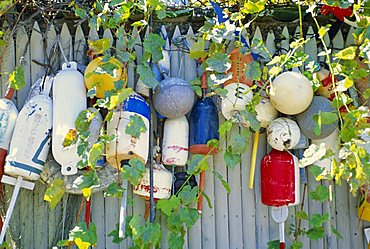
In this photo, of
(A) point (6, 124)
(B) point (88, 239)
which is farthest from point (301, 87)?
(A) point (6, 124)

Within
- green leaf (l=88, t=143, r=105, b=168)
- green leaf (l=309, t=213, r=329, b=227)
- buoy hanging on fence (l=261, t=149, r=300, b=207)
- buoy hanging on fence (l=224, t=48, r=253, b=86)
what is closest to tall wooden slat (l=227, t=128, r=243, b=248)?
buoy hanging on fence (l=261, t=149, r=300, b=207)

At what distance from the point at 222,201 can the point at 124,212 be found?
0.50 m

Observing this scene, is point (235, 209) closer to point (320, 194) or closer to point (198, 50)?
point (320, 194)

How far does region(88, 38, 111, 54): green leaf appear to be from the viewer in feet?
8.98

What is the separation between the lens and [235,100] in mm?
2811

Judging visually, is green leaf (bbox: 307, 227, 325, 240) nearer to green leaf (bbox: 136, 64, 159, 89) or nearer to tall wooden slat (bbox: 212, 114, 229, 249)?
tall wooden slat (bbox: 212, 114, 229, 249)

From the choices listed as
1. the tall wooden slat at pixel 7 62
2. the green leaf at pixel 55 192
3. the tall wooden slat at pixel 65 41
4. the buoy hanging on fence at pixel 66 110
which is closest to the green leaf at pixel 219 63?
the buoy hanging on fence at pixel 66 110

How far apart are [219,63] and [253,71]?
0.15m

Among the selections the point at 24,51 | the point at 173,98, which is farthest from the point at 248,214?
the point at 24,51

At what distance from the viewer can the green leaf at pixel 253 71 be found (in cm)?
271

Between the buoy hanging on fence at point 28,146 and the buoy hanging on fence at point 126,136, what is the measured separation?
0.27 meters

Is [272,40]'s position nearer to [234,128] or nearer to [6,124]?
[234,128]

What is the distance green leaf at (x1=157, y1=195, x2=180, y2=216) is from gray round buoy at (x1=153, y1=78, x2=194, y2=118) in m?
0.38

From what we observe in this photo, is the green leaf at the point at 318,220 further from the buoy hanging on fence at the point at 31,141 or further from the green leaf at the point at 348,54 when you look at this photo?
the buoy hanging on fence at the point at 31,141
